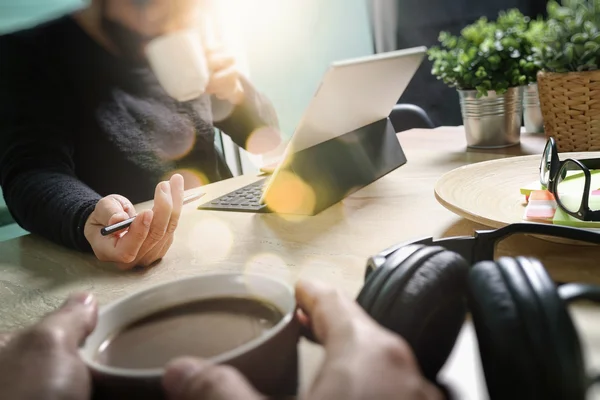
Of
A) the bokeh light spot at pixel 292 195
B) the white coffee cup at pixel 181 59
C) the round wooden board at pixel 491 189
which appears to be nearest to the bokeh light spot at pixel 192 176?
the white coffee cup at pixel 181 59


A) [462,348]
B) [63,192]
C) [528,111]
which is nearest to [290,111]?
[528,111]

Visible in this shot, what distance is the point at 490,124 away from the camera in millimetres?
980

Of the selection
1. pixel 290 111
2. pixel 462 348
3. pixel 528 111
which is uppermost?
pixel 462 348

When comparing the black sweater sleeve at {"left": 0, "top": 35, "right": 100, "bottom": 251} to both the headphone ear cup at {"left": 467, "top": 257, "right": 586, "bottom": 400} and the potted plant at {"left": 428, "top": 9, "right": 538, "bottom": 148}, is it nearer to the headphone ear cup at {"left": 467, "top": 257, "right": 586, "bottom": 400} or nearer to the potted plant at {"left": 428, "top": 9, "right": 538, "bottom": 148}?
the headphone ear cup at {"left": 467, "top": 257, "right": 586, "bottom": 400}

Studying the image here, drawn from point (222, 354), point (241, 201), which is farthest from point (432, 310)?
point (241, 201)

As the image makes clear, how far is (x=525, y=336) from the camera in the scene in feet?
0.77

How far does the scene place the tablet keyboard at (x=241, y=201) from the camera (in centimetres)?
75

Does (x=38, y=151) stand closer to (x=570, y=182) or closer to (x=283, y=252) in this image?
(x=283, y=252)

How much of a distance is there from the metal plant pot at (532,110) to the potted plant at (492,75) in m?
0.08

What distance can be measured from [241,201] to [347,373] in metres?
0.59

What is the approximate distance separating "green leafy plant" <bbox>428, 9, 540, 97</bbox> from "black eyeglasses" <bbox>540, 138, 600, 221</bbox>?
38cm

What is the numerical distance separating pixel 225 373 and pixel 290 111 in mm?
1808

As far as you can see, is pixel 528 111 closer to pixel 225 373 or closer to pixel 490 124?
pixel 490 124

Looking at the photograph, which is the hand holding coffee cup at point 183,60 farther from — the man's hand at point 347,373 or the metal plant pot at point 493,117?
the man's hand at point 347,373
